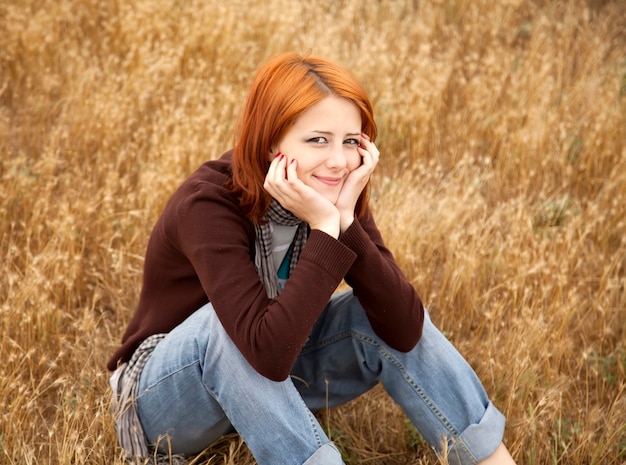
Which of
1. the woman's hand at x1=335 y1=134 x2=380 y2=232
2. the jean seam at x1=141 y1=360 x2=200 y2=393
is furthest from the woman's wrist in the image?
the jean seam at x1=141 y1=360 x2=200 y2=393

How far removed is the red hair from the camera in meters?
2.30

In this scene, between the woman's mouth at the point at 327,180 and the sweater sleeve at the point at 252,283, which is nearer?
the sweater sleeve at the point at 252,283

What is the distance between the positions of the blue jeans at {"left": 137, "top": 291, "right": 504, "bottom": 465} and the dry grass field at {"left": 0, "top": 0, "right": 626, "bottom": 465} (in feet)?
0.89

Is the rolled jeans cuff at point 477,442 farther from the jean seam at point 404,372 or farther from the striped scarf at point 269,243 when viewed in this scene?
the striped scarf at point 269,243

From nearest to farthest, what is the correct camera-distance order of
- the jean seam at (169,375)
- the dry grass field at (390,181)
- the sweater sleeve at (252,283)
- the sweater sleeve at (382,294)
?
the sweater sleeve at (252,283), the jean seam at (169,375), the sweater sleeve at (382,294), the dry grass field at (390,181)

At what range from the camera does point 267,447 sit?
2.21 meters

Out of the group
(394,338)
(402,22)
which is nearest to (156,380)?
(394,338)

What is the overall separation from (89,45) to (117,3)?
41 centimetres

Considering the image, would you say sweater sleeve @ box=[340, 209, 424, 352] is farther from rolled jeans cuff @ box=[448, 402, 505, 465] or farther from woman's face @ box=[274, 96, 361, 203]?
rolled jeans cuff @ box=[448, 402, 505, 465]

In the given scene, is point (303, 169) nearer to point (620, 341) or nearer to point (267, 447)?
point (267, 447)

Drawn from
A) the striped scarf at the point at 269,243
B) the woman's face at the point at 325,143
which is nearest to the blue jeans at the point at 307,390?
the striped scarf at the point at 269,243

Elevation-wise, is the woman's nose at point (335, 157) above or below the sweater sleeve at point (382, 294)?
above

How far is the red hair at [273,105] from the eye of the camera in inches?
90.7

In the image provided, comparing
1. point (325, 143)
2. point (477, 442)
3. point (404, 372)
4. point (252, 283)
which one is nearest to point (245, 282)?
point (252, 283)
